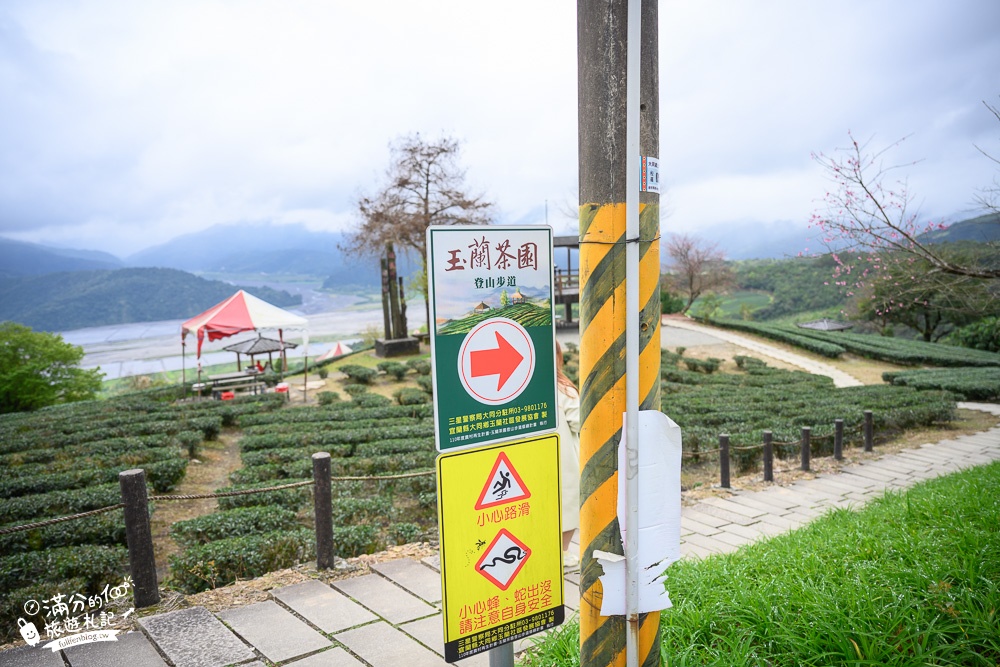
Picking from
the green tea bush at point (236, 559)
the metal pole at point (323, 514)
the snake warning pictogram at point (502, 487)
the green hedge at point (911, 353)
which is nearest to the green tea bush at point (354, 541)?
the green tea bush at point (236, 559)

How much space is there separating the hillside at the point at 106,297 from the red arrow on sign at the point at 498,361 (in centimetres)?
10488

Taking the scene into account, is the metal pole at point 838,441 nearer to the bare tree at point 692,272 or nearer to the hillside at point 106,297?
the bare tree at point 692,272

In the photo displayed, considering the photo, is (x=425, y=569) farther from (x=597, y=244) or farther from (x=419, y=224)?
(x=419, y=224)

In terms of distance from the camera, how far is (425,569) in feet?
14.3

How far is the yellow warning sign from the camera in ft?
7.13

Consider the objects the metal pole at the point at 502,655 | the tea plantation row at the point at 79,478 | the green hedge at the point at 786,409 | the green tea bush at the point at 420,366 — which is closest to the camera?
the metal pole at the point at 502,655

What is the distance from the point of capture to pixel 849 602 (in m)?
2.62

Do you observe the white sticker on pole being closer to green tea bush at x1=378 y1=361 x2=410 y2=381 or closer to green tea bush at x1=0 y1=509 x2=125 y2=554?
green tea bush at x1=0 y1=509 x2=125 y2=554

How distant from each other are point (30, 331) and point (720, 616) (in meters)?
26.7

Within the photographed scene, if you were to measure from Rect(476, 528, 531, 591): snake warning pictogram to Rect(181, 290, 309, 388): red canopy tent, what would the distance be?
14.7 metres

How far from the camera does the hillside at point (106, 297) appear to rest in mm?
100938

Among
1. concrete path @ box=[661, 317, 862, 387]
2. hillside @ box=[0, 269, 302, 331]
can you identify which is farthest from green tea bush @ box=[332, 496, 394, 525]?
hillside @ box=[0, 269, 302, 331]

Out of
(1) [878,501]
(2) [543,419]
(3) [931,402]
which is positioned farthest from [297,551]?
(3) [931,402]

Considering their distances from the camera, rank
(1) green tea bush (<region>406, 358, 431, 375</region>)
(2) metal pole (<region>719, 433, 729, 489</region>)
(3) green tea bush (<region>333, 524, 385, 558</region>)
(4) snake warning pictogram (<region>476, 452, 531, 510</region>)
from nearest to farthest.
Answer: (4) snake warning pictogram (<region>476, 452, 531, 510</region>) → (3) green tea bush (<region>333, 524, 385, 558</region>) → (2) metal pole (<region>719, 433, 729, 489</region>) → (1) green tea bush (<region>406, 358, 431, 375</region>)
